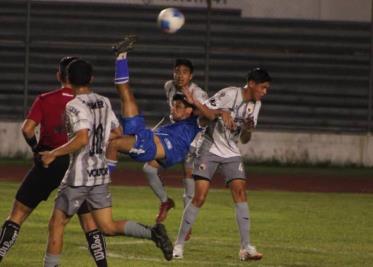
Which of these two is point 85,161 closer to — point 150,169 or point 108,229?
point 108,229

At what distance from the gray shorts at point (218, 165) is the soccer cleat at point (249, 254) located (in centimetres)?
85

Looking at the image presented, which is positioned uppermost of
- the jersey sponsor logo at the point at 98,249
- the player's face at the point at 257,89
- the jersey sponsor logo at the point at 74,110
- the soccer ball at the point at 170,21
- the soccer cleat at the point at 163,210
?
the soccer ball at the point at 170,21

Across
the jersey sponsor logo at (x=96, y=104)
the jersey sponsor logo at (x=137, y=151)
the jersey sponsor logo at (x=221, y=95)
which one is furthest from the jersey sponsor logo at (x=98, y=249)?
the jersey sponsor logo at (x=221, y=95)

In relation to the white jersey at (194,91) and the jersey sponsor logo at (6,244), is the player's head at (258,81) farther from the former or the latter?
the jersey sponsor logo at (6,244)

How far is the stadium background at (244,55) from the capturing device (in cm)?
2681

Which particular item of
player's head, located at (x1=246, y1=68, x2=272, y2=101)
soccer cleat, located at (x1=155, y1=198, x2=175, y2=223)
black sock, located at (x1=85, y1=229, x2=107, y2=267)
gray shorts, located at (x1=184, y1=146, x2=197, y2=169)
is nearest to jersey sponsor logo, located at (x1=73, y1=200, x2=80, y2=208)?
black sock, located at (x1=85, y1=229, x2=107, y2=267)

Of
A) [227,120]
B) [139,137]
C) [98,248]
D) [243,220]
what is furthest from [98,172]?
[243,220]

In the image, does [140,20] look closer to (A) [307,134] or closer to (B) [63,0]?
(B) [63,0]

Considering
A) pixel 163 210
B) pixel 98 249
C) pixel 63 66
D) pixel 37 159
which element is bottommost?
pixel 163 210

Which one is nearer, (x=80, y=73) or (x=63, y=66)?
(x=80, y=73)

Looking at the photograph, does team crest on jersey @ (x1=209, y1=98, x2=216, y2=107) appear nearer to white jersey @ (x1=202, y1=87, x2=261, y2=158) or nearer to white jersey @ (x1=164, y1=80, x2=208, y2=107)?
white jersey @ (x1=202, y1=87, x2=261, y2=158)

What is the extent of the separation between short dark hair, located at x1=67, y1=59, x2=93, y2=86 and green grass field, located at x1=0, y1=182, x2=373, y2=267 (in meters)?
2.63

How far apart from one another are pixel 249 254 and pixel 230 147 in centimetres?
131

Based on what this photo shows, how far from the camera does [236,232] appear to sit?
15.8 meters
